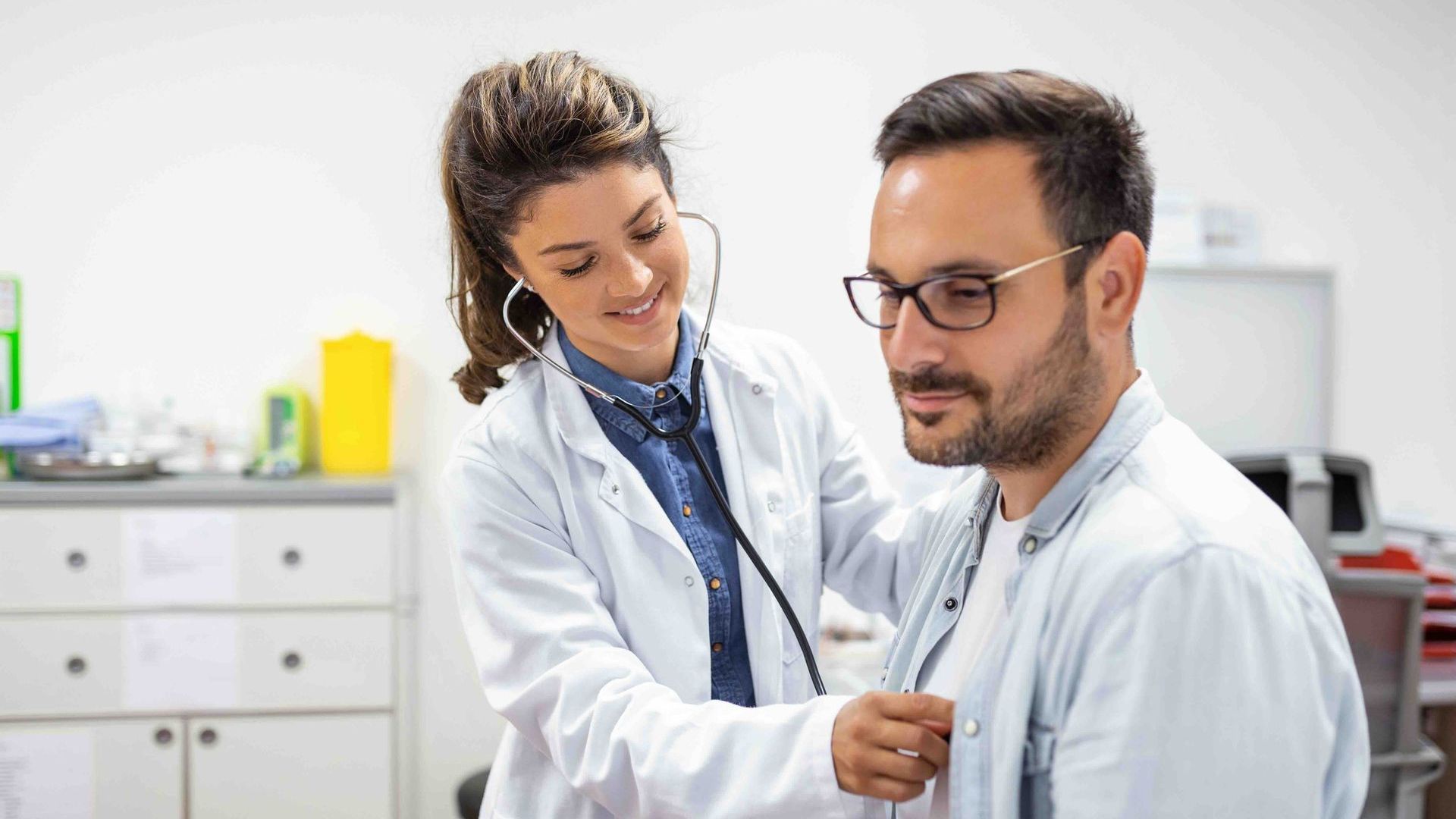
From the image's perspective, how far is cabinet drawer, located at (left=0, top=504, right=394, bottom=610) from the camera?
2457mm

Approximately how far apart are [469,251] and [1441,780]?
252cm

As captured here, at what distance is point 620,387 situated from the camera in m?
1.35

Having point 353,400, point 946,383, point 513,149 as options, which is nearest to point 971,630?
point 946,383

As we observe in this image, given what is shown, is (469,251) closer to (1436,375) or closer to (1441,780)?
(1441,780)

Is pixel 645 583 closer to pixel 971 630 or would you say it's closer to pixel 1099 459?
pixel 971 630

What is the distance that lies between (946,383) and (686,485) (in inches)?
21.6

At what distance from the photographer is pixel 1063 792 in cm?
76

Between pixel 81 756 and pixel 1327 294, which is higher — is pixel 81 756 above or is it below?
below

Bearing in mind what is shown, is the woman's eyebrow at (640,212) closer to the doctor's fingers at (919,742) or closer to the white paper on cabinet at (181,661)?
the doctor's fingers at (919,742)

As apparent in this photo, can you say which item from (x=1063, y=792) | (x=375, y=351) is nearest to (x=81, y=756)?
(x=375, y=351)

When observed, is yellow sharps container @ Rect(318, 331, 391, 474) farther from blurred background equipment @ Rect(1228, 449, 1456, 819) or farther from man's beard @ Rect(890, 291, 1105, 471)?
man's beard @ Rect(890, 291, 1105, 471)

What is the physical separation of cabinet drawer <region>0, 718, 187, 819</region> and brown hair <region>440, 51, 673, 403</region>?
1623 mm

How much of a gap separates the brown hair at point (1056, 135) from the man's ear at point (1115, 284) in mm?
11

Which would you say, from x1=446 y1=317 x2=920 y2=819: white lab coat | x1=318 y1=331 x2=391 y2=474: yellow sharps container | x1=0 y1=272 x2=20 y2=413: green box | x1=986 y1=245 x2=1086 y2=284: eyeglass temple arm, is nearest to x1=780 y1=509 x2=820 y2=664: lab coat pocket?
x1=446 y1=317 x2=920 y2=819: white lab coat
